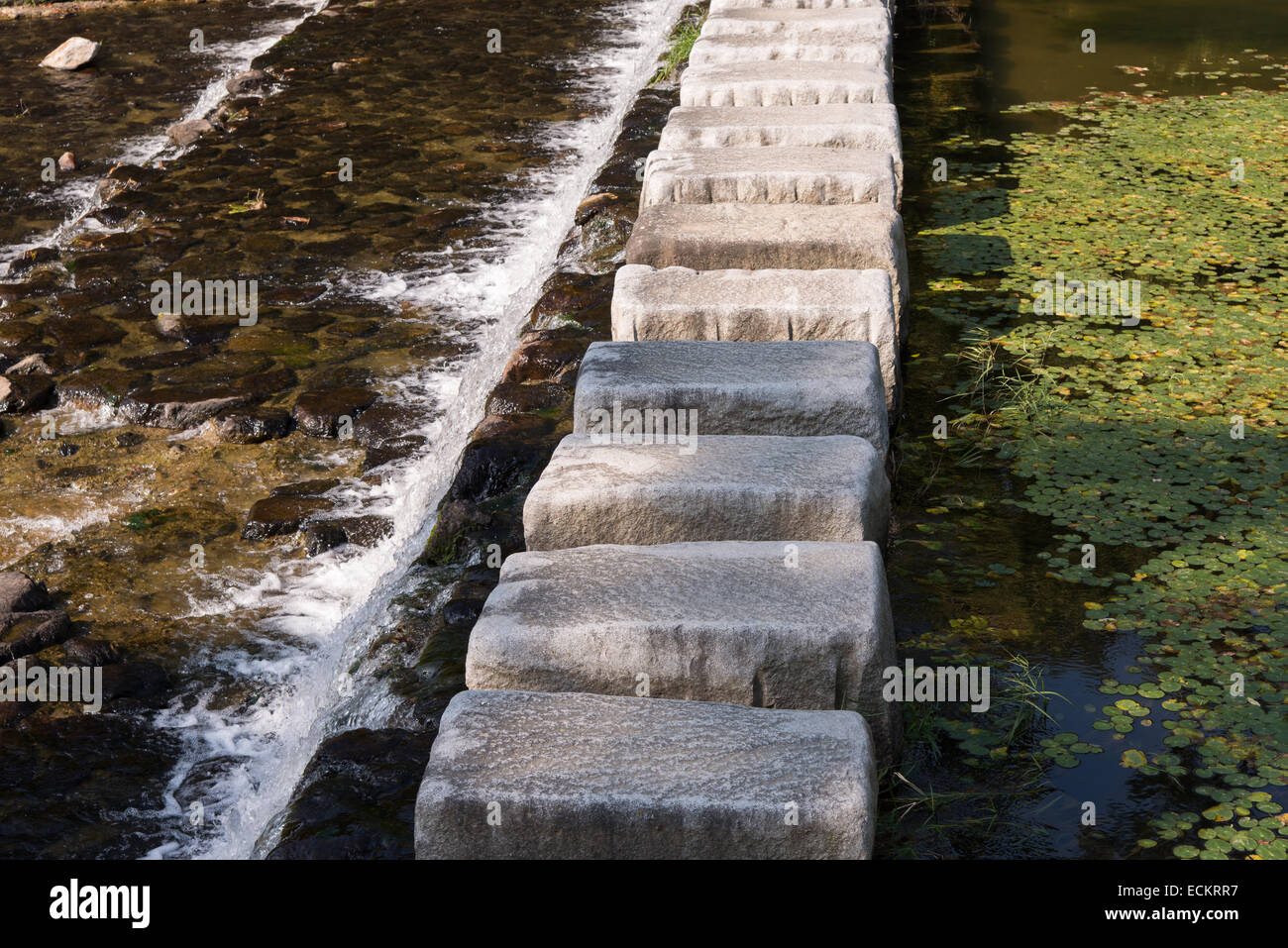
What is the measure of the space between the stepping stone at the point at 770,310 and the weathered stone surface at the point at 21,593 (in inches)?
79.7

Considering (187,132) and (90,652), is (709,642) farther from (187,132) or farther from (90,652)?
(187,132)

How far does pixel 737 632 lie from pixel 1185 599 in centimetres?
154

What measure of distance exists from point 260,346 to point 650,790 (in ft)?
13.1

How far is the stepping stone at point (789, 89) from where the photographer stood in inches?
235

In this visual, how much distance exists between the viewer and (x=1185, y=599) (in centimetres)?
360

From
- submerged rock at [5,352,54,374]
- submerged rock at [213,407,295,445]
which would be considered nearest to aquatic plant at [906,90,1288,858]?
submerged rock at [213,407,295,445]

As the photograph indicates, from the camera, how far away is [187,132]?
830 centimetres

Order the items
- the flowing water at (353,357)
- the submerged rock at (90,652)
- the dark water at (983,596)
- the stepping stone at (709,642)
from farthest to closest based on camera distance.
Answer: the submerged rock at (90,652), the flowing water at (353,357), the dark water at (983,596), the stepping stone at (709,642)

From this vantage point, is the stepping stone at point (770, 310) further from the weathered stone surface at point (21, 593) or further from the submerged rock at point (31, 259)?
the submerged rock at point (31, 259)

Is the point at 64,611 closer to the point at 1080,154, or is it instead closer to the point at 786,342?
the point at 786,342

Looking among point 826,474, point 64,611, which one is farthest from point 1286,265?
point 64,611

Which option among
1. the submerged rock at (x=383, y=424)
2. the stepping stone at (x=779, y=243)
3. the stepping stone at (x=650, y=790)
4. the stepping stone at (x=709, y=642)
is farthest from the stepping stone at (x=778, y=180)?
the stepping stone at (x=650, y=790)

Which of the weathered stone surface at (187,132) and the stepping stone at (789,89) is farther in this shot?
the weathered stone surface at (187,132)

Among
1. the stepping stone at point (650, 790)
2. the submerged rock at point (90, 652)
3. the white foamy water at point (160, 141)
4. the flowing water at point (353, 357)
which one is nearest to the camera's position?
the stepping stone at point (650, 790)
